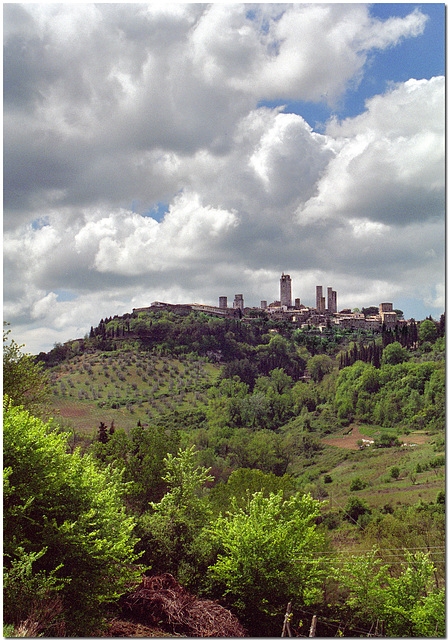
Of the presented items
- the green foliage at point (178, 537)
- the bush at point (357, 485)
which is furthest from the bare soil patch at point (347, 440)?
the green foliage at point (178, 537)

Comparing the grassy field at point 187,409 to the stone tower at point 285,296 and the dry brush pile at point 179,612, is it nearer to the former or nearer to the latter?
the stone tower at point 285,296

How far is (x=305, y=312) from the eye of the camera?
4321 inches

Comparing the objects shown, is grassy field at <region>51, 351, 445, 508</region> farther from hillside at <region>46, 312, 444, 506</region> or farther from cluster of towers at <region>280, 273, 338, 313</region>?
cluster of towers at <region>280, 273, 338, 313</region>

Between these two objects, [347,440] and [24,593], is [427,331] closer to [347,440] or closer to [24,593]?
[347,440]

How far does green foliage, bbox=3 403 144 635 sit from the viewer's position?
10914 mm

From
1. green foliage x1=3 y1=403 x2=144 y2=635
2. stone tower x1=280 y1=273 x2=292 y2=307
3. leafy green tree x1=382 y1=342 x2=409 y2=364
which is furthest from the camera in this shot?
stone tower x1=280 y1=273 x2=292 y2=307

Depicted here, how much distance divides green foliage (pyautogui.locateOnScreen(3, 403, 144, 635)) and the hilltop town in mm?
79032

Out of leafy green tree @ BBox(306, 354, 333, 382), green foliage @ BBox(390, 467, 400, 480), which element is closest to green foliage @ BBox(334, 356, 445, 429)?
leafy green tree @ BBox(306, 354, 333, 382)

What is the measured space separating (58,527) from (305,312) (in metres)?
102

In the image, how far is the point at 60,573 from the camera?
1136 centimetres

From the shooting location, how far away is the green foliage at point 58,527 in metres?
10.9

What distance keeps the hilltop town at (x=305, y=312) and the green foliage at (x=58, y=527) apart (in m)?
79.0

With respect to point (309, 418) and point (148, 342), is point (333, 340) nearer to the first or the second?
point (309, 418)

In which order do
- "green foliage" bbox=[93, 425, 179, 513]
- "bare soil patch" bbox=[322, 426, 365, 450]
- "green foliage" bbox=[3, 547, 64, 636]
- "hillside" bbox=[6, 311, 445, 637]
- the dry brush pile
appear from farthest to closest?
"bare soil patch" bbox=[322, 426, 365, 450] → "green foliage" bbox=[93, 425, 179, 513] → "hillside" bbox=[6, 311, 445, 637] → the dry brush pile → "green foliage" bbox=[3, 547, 64, 636]
